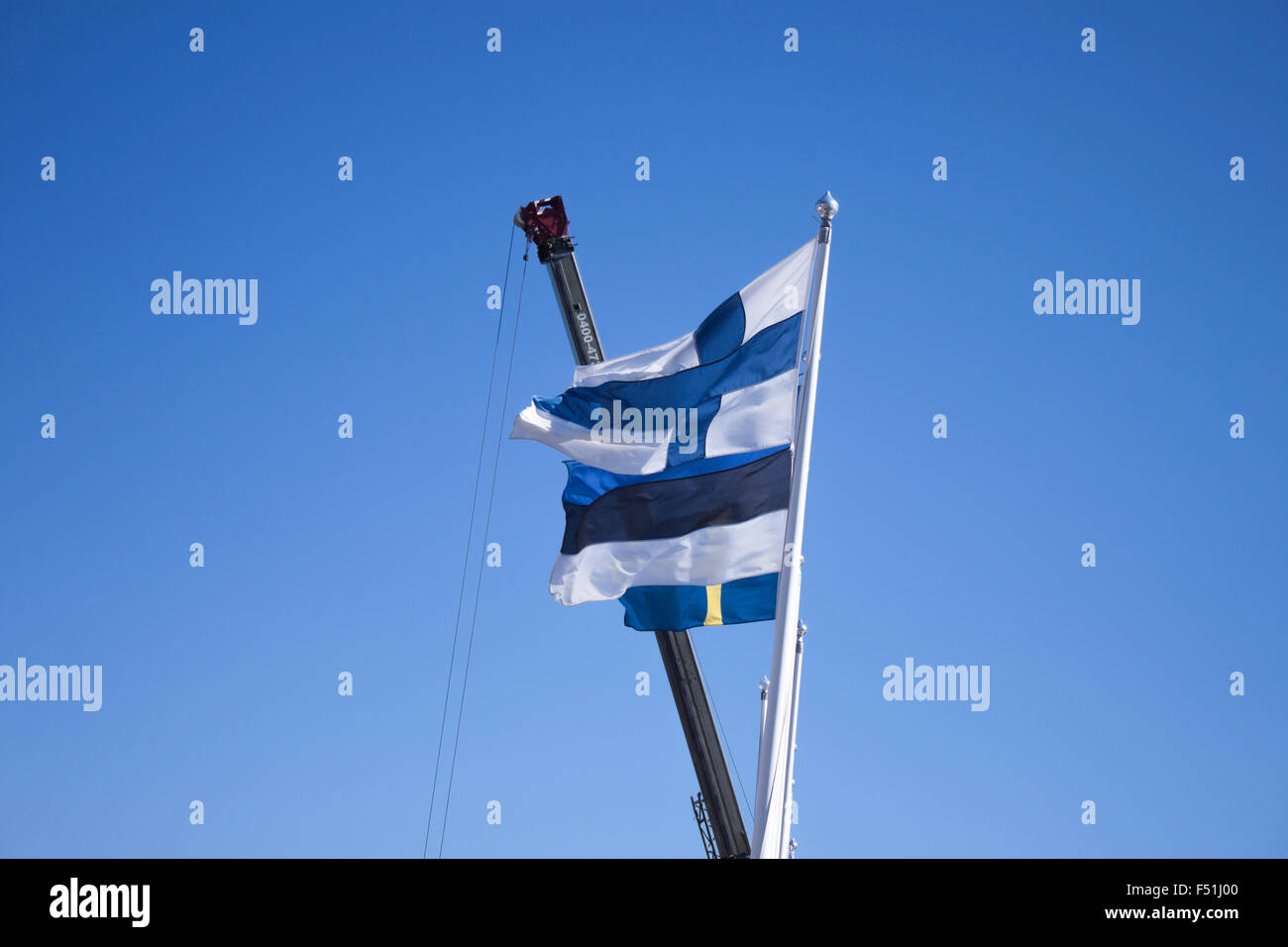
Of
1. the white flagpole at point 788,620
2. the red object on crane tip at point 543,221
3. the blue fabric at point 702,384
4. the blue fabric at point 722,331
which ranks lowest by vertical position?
the white flagpole at point 788,620

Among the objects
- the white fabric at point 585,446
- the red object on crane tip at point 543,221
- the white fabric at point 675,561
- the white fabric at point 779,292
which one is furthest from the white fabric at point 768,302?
the red object on crane tip at point 543,221

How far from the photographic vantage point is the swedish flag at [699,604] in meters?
12.0

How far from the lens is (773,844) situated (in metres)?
10.1

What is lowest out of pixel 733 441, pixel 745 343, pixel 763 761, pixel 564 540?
pixel 763 761

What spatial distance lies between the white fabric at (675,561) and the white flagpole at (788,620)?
0.72 metres

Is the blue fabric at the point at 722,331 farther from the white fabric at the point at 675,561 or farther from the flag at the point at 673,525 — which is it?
the white fabric at the point at 675,561

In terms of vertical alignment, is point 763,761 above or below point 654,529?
below

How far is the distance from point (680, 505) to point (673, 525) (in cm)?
23

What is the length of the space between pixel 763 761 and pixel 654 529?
11.2ft

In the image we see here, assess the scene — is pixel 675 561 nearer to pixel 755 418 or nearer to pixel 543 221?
pixel 755 418
